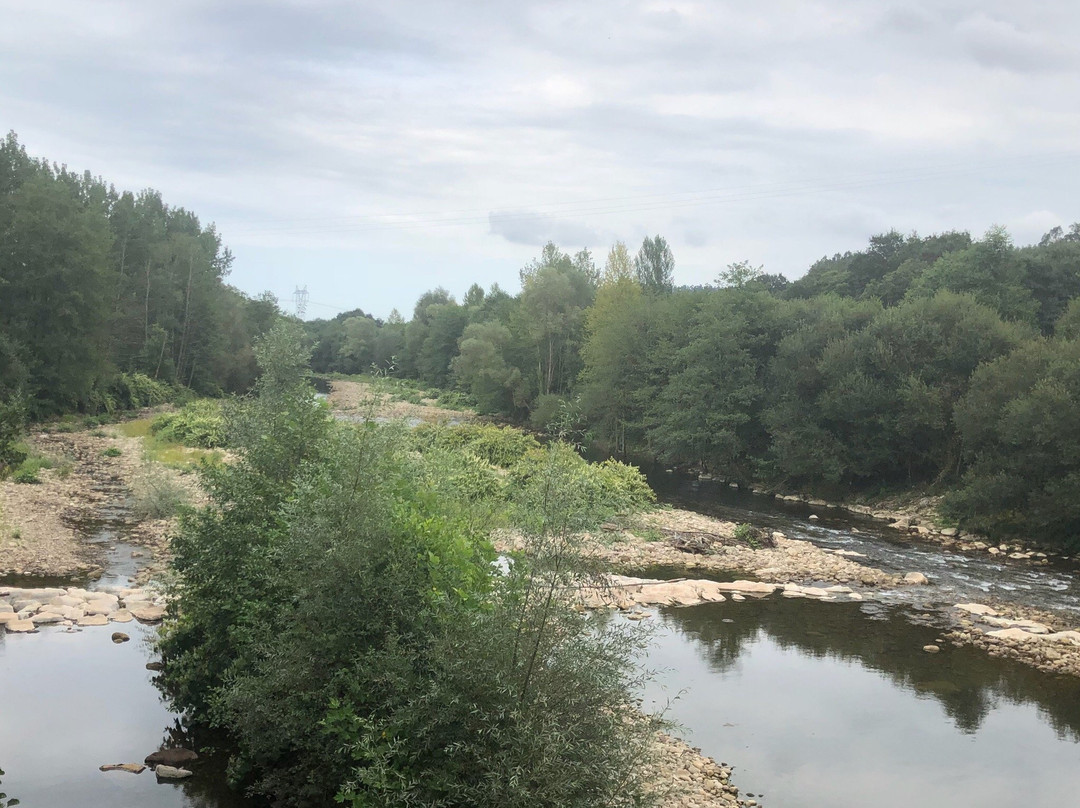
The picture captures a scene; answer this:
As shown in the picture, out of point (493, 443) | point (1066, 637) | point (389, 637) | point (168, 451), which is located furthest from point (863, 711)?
point (168, 451)

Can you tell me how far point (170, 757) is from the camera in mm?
12617

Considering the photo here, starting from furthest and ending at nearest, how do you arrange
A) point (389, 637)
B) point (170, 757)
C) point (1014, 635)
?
point (1014, 635) → point (170, 757) → point (389, 637)

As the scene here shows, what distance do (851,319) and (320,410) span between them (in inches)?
1461

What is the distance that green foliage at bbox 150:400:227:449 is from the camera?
41.3 metres

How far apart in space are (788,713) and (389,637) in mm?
9001

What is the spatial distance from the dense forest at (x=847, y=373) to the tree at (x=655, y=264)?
718 cm

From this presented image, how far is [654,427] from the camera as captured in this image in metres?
58.3

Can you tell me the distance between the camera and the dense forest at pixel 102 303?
146ft

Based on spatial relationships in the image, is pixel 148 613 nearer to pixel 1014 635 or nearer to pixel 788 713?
pixel 788 713

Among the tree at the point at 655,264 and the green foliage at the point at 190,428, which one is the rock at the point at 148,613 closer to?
the green foliage at the point at 190,428

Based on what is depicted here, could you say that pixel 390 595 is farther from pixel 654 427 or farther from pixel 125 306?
pixel 125 306

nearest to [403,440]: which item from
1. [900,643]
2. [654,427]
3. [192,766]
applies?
[192,766]

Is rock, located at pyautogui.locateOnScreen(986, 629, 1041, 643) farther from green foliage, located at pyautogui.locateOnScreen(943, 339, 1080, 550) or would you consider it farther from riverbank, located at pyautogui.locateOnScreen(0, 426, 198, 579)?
riverbank, located at pyautogui.locateOnScreen(0, 426, 198, 579)

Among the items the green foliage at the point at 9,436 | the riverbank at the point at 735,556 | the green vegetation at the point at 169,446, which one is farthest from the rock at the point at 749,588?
the green foliage at the point at 9,436
